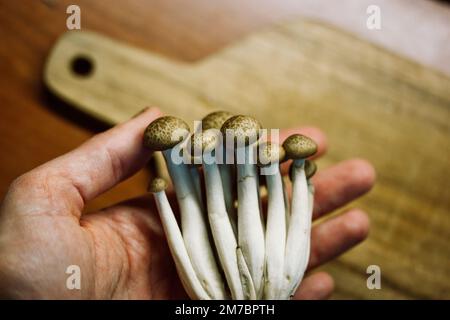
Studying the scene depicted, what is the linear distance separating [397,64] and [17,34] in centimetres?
184

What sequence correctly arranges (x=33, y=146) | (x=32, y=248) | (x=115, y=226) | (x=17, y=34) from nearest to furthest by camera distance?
(x=32, y=248)
(x=115, y=226)
(x=33, y=146)
(x=17, y=34)

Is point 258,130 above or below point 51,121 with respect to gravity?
below

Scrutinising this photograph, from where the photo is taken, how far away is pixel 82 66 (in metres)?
2.26

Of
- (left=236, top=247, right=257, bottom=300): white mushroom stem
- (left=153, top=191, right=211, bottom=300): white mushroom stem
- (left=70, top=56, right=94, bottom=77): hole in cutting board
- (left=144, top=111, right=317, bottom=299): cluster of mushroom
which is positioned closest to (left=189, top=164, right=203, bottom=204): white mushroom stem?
(left=144, top=111, right=317, bottom=299): cluster of mushroom

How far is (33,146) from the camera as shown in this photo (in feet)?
7.11

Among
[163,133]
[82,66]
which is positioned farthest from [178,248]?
[82,66]

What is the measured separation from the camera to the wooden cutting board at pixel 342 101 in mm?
2152

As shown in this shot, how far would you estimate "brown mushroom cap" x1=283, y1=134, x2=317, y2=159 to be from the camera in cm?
152

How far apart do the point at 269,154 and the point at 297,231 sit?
0.28m

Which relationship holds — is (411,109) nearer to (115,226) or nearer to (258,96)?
(258,96)

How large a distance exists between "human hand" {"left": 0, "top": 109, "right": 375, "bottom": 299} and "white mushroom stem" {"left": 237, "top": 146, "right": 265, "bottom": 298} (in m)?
0.35

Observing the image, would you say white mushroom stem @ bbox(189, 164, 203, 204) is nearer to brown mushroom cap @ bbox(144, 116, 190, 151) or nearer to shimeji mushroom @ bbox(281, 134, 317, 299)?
brown mushroom cap @ bbox(144, 116, 190, 151)
